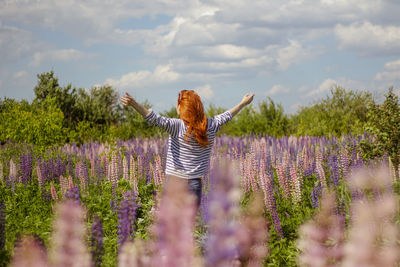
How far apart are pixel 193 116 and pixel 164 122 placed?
0.39 m

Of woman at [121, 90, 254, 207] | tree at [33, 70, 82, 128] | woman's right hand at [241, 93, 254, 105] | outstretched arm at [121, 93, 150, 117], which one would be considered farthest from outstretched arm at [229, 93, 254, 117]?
tree at [33, 70, 82, 128]

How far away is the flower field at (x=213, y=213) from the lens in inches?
58.7

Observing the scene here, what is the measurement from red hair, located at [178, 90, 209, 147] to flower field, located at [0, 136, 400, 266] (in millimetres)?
521

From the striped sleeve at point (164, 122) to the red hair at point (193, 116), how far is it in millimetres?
136

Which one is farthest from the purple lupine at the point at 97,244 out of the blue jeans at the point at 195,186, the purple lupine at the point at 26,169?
the purple lupine at the point at 26,169

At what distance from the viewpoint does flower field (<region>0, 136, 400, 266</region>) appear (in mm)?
1490

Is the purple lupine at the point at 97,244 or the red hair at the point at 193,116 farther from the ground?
the red hair at the point at 193,116

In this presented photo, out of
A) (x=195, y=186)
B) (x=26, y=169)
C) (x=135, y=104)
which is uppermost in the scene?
(x=135, y=104)

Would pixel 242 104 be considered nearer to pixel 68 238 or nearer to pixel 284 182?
pixel 284 182

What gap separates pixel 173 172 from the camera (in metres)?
5.26

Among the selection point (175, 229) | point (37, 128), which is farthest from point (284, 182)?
point (37, 128)

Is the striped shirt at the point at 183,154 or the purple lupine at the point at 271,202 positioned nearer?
the striped shirt at the point at 183,154

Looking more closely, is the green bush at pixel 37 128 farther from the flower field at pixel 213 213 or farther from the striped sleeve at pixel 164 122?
the striped sleeve at pixel 164 122

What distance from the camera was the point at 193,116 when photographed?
514cm
